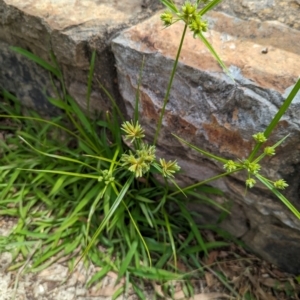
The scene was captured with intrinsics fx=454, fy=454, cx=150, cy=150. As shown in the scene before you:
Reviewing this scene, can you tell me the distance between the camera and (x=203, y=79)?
1.19m

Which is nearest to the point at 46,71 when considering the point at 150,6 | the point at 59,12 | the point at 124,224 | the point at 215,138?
the point at 59,12

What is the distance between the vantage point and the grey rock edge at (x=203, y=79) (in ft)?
3.81

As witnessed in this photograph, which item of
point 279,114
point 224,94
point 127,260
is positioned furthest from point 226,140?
point 127,260

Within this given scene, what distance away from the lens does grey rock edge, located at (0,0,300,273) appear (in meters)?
1.16

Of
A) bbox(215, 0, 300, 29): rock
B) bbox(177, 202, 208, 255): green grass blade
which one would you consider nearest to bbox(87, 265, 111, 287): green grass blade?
bbox(177, 202, 208, 255): green grass blade

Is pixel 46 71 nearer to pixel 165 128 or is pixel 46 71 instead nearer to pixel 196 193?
pixel 165 128

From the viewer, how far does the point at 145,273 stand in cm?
151

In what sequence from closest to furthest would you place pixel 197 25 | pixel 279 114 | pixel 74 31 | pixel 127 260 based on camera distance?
pixel 197 25
pixel 279 114
pixel 74 31
pixel 127 260

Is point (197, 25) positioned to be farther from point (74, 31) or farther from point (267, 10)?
point (74, 31)

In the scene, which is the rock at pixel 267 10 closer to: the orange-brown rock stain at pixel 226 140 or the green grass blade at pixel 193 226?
the orange-brown rock stain at pixel 226 140

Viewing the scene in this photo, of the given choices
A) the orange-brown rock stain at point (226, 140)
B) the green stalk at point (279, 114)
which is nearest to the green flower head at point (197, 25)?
the green stalk at point (279, 114)

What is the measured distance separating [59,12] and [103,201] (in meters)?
0.65

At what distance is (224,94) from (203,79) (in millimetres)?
68

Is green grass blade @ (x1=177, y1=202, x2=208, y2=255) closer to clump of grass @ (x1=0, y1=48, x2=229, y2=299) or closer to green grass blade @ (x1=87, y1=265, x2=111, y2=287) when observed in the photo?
clump of grass @ (x1=0, y1=48, x2=229, y2=299)
